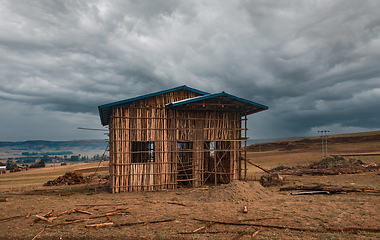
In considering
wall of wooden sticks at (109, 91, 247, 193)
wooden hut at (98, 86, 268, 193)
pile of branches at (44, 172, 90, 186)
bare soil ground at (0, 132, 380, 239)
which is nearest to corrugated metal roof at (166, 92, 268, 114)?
wooden hut at (98, 86, 268, 193)

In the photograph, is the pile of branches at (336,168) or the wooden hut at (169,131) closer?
the wooden hut at (169,131)

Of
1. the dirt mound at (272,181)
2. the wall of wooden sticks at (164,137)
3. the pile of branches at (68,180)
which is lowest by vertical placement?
the pile of branches at (68,180)

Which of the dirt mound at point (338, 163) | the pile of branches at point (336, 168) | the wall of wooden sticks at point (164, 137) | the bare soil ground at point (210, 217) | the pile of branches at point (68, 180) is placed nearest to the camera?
the bare soil ground at point (210, 217)

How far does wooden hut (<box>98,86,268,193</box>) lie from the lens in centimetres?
1770

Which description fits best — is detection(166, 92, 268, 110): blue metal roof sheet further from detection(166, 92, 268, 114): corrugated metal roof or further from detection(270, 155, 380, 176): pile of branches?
detection(270, 155, 380, 176): pile of branches

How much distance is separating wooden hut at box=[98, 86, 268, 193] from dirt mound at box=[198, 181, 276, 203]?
12.5 ft

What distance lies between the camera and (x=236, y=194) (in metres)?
14.0

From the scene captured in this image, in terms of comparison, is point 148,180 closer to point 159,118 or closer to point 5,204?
point 159,118

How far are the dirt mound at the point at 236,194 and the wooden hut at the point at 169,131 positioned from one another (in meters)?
3.81

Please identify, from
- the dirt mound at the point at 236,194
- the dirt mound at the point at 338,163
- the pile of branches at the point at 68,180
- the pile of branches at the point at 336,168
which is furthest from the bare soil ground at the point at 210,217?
the dirt mound at the point at 338,163

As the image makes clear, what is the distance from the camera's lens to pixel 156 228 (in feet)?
30.4

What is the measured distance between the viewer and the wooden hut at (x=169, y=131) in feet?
58.1

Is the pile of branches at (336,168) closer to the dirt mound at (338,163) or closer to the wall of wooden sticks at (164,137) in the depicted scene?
the dirt mound at (338,163)

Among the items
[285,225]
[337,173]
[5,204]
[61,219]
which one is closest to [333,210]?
[285,225]
